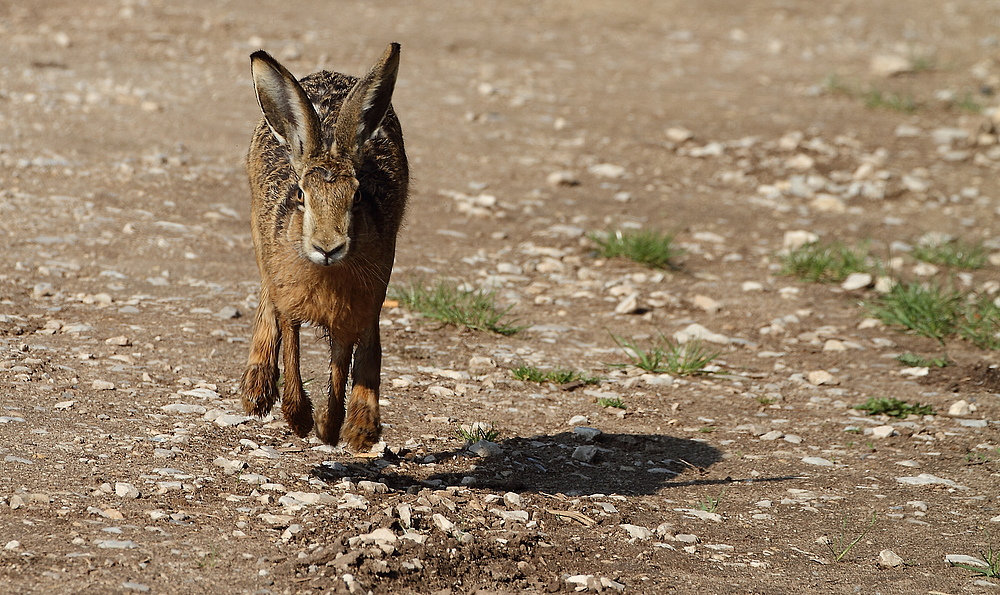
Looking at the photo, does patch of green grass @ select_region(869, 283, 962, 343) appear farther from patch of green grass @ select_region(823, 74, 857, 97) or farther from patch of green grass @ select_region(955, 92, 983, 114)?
patch of green grass @ select_region(823, 74, 857, 97)

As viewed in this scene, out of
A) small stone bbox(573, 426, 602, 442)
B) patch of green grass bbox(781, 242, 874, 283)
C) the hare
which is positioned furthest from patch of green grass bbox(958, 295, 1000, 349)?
the hare

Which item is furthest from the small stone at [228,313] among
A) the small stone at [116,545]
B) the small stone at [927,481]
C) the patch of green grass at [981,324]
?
the patch of green grass at [981,324]

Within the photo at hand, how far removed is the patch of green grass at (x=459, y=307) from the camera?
25.1ft

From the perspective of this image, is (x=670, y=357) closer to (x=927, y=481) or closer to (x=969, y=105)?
(x=927, y=481)

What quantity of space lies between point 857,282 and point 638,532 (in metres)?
4.65

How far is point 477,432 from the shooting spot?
5.97m

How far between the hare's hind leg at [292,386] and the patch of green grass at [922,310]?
193 inches

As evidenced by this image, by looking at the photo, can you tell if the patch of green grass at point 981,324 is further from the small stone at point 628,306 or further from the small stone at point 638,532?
the small stone at point 638,532

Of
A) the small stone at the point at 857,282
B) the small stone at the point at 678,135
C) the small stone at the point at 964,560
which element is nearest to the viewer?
the small stone at the point at 964,560

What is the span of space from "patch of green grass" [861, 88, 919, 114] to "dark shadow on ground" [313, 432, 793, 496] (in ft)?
28.2

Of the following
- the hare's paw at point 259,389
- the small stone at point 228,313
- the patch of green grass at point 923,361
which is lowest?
the patch of green grass at point 923,361

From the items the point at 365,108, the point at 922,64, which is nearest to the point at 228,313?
the point at 365,108

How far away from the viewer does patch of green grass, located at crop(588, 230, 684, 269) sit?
9.09 m

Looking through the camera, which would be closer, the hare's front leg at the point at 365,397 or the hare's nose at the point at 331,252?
the hare's nose at the point at 331,252
